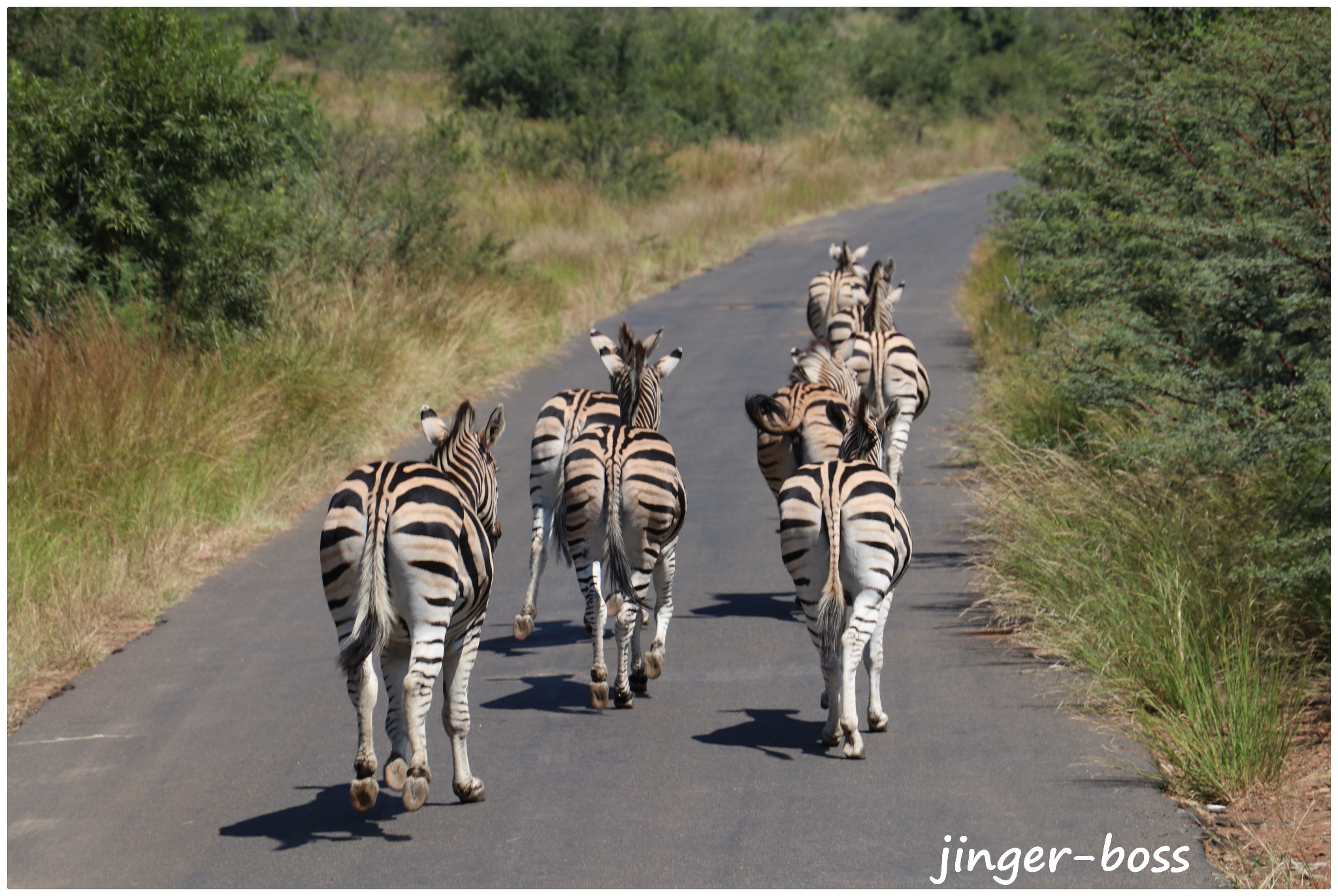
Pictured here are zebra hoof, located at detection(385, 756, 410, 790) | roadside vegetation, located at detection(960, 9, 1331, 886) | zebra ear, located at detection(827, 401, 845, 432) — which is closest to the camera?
zebra hoof, located at detection(385, 756, 410, 790)

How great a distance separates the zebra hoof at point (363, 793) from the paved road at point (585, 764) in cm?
24

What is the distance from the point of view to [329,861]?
5840mm

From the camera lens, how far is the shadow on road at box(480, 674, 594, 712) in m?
7.83

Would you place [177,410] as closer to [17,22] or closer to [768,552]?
[768,552]

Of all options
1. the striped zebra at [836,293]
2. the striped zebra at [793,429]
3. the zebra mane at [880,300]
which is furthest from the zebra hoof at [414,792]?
the striped zebra at [836,293]

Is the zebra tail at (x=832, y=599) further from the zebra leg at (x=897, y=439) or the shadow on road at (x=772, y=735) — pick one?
the zebra leg at (x=897, y=439)

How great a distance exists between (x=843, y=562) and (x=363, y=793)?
248 cm

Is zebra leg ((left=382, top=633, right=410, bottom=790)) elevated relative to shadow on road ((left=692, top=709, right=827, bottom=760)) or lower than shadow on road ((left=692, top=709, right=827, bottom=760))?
elevated

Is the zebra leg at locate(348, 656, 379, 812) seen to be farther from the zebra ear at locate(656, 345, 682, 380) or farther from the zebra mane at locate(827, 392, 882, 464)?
the zebra ear at locate(656, 345, 682, 380)

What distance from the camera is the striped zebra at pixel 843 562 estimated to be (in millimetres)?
6797

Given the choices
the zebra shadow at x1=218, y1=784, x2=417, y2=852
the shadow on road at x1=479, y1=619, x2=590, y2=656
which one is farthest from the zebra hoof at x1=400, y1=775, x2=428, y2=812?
the shadow on road at x1=479, y1=619, x2=590, y2=656

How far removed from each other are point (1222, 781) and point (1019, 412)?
719cm

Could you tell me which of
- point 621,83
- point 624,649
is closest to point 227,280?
point 624,649

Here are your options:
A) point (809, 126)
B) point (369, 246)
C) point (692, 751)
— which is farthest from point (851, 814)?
point (809, 126)
